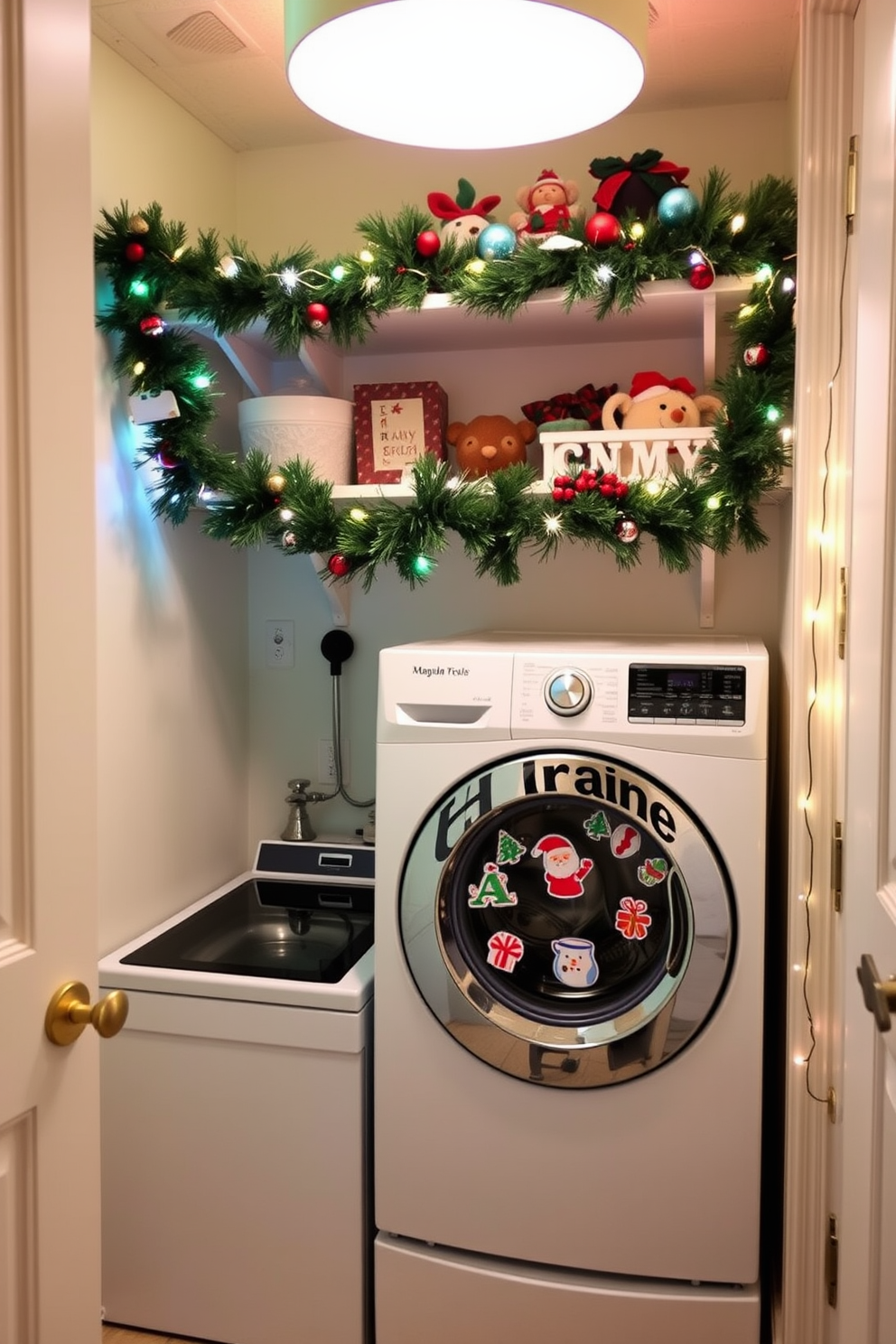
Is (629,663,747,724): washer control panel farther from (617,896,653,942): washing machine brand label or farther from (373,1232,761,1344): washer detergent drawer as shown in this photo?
(373,1232,761,1344): washer detergent drawer

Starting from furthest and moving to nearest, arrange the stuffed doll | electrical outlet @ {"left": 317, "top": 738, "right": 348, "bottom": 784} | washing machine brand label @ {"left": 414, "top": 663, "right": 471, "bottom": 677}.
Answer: electrical outlet @ {"left": 317, "top": 738, "right": 348, "bottom": 784} → the stuffed doll → washing machine brand label @ {"left": 414, "top": 663, "right": 471, "bottom": 677}

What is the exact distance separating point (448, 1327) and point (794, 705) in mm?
1266

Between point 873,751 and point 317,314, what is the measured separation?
4.53 feet

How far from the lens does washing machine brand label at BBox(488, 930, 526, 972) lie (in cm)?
194

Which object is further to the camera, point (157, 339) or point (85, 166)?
point (157, 339)

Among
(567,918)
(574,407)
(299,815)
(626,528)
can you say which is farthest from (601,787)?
(299,815)

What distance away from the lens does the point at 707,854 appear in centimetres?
183

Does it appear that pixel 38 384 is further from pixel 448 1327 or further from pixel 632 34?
pixel 448 1327

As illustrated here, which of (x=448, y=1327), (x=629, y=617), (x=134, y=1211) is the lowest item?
(x=448, y=1327)

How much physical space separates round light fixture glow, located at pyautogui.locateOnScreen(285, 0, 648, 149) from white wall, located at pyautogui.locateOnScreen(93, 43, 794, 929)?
881 mm

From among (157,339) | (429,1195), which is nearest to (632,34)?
(157,339)

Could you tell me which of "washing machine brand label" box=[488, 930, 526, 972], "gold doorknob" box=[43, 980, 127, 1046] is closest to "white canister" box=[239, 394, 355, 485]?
"washing machine brand label" box=[488, 930, 526, 972]

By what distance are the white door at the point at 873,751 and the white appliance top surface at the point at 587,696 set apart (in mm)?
390

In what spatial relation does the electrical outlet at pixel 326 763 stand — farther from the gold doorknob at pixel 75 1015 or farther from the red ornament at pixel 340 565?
the gold doorknob at pixel 75 1015
